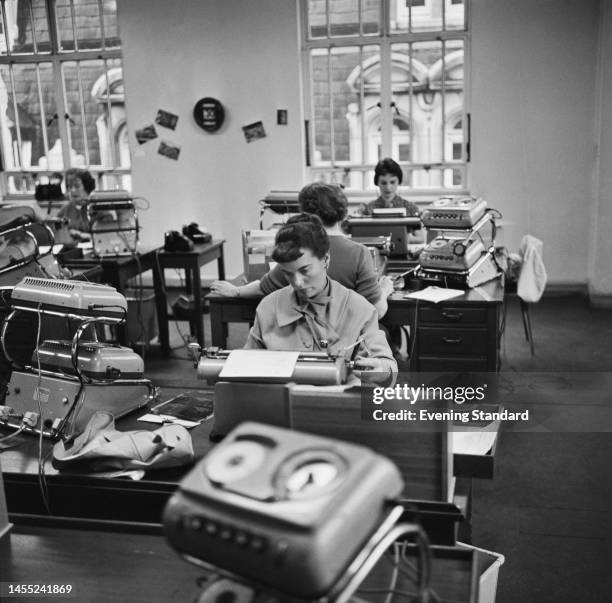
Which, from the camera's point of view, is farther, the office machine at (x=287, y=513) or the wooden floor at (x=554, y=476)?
the wooden floor at (x=554, y=476)

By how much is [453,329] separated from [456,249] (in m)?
0.40

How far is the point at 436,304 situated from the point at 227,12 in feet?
12.6

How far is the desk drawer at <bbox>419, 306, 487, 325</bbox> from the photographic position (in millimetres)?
3439

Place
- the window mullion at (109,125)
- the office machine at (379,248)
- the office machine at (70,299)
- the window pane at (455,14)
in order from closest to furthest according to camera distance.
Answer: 1. the office machine at (70,299)
2. the office machine at (379,248)
3. the window pane at (455,14)
4. the window mullion at (109,125)

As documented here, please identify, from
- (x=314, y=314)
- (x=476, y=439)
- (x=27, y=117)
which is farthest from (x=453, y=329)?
(x=27, y=117)

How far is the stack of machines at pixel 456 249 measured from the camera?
3596 millimetres

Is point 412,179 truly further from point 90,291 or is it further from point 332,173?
point 90,291

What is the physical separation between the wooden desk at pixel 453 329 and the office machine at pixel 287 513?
2.62 m

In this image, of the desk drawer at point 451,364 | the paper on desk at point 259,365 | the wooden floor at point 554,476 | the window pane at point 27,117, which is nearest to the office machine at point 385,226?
the desk drawer at point 451,364

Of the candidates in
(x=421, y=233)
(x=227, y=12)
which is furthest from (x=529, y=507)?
(x=227, y=12)

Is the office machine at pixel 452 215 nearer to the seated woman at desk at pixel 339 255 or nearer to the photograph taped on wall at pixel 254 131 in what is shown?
the seated woman at desk at pixel 339 255

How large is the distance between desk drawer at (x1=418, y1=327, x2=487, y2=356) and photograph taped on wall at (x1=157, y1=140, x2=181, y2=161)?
3.74 m

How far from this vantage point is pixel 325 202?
125 inches

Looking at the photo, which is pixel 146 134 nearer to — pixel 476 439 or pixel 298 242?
pixel 298 242
